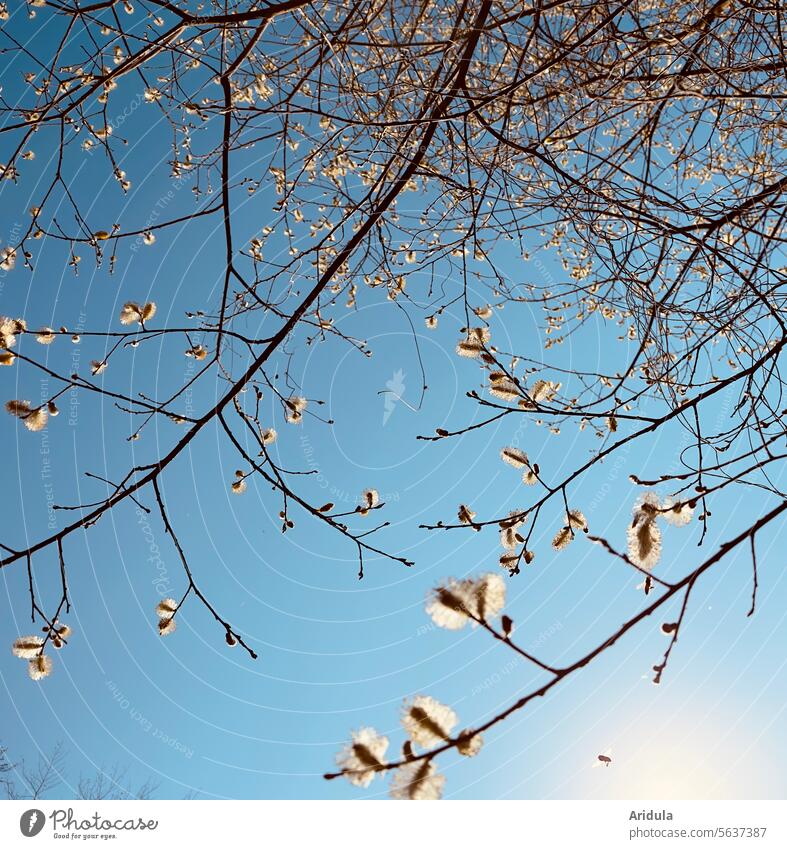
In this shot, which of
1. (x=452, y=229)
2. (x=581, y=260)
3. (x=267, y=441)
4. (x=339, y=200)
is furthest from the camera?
(x=581, y=260)

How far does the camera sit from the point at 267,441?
82.5 inches

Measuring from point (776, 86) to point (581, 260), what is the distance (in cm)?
101

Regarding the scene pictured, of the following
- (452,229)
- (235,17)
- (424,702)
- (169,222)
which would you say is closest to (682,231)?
(452,229)

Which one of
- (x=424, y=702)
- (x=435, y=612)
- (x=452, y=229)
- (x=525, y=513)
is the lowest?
(x=424, y=702)

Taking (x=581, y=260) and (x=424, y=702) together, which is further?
(x=581, y=260)

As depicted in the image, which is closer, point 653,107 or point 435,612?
point 435,612

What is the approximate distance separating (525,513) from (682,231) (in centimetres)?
78

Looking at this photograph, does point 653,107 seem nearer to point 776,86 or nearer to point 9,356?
point 776,86

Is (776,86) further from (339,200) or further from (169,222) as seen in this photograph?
(169,222)

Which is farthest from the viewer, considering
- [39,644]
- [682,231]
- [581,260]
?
[581,260]

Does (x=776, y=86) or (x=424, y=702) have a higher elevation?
(x=776, y=86)

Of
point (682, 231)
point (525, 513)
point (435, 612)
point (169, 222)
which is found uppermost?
point (169, 222)

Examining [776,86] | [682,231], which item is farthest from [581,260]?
[682,231]

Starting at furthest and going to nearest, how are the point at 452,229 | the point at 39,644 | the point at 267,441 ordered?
1. the point at 452,229
2. the point at 267,441
3. the point at 39,644
